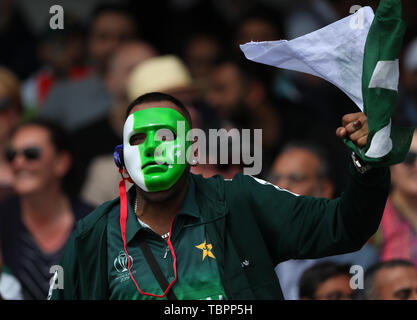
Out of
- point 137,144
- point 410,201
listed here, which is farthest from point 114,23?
point 137,144

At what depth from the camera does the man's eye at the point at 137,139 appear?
12.9 feet

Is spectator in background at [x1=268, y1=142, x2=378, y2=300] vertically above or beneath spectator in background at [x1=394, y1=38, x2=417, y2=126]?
beneath

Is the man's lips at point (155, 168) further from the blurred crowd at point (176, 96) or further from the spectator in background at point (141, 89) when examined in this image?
the spectator in background at point (141, 89)

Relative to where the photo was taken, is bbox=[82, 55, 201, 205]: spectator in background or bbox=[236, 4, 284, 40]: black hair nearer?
bbox=[82, 55, 201, 205]: spectator in background

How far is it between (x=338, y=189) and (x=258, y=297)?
240cm

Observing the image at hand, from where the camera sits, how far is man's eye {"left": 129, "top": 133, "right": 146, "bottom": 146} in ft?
12.9

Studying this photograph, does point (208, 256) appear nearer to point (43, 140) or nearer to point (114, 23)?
point (43, 140)

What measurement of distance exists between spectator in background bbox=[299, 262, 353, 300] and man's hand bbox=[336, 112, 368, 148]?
193 centimetres

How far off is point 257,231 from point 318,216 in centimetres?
27

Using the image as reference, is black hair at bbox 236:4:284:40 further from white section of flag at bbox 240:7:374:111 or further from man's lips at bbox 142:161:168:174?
man's lips at bbox 142:161:168:174

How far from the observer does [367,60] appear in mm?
3471

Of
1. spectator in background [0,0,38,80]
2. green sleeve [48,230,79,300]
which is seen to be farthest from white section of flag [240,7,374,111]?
spectator in background [0,0,38,80]

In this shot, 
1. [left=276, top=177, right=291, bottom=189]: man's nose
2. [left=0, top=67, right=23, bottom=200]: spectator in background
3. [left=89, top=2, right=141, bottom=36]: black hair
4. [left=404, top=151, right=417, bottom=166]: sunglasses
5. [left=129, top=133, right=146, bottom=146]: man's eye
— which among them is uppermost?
[left=89, top=2, right=141, bottom=36]: black hair

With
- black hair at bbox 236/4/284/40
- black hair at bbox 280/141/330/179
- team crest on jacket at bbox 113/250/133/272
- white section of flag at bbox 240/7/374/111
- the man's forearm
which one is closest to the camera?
the man's forearm
